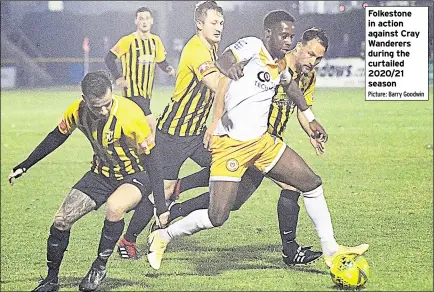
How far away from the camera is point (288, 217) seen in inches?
198

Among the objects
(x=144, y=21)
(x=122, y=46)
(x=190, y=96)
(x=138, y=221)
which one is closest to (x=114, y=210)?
(x=138, y=221)

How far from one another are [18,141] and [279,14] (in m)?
5.76

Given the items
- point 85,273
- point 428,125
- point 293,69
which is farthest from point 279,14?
point 428,125

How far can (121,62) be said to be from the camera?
578cm

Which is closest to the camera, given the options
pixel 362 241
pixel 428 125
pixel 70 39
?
pixel 362 241

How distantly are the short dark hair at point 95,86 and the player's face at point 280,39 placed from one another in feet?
2.68

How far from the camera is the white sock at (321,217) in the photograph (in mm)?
4668

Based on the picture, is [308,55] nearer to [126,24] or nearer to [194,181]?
[194,181]

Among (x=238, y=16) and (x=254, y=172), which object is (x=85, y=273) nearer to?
(x=254, y=172)

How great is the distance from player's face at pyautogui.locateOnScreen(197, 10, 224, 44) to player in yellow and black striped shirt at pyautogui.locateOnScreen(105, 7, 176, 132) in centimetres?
49

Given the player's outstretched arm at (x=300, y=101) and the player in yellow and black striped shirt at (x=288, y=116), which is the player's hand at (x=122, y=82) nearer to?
the player in yellow and black striped shirt at (x=288, y=116)

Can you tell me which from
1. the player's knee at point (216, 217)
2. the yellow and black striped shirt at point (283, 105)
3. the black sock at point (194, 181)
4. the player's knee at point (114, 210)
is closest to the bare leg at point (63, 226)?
the player's knee at point (114, 210)

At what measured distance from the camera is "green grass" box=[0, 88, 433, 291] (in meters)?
4.70

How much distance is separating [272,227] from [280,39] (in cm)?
117
